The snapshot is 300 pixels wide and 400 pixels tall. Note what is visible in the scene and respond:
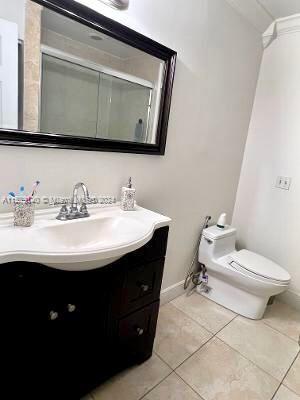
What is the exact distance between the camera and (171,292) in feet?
6.58

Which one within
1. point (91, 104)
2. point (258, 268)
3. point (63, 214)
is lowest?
point (258, 268)

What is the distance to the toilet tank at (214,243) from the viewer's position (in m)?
1.97

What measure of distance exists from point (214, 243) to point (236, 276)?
0.94 ft

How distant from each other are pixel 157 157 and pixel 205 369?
1.29m

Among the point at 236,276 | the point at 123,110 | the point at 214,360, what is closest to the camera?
the point at 123,110

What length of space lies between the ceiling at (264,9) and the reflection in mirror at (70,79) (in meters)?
0.88

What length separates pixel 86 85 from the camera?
1184mm

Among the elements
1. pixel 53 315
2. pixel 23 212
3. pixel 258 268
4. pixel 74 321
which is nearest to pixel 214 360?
pixel 258 268

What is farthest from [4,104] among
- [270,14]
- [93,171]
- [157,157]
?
[270,14]

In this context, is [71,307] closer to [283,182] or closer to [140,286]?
[140,286]

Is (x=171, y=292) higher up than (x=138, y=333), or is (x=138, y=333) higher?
(x=138, y=333)

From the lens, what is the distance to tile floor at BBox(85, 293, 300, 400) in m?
1.30

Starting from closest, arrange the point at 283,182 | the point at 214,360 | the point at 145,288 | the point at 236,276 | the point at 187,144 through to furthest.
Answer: the point at 145,288 → the point at 214,360 → the point at 187,144 → the point at 236,276 → the point at 283,182

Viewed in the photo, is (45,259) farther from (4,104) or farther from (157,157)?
(157,157)
